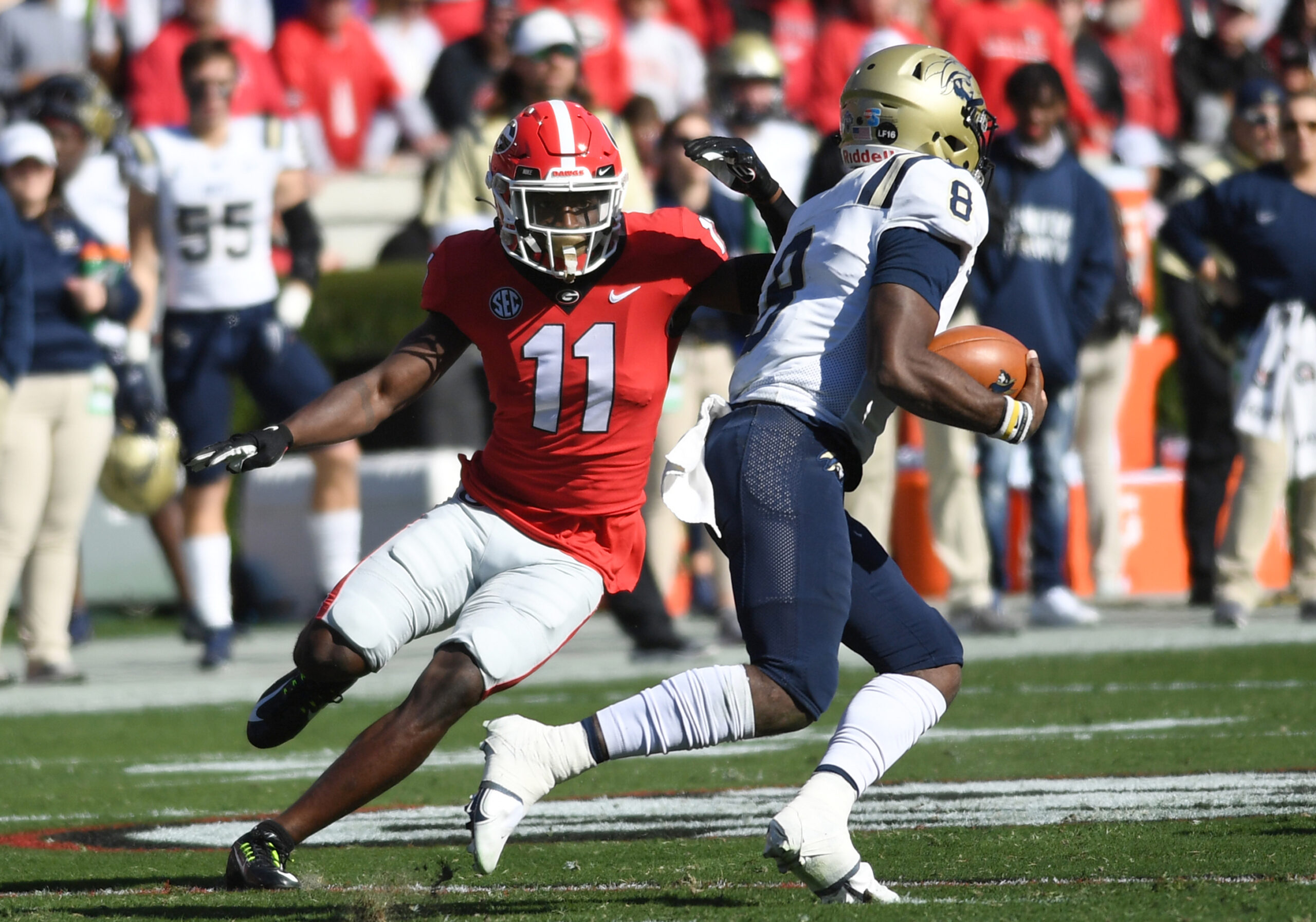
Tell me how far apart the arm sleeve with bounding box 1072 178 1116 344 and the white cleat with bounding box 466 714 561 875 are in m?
5.55

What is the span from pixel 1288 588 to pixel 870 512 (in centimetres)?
259

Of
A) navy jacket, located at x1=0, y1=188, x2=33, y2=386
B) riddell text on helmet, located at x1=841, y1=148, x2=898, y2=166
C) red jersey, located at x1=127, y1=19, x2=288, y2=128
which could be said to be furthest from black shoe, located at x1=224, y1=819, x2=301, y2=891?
red jersey, located at x1=127, y1=19, x2=288, y2=128

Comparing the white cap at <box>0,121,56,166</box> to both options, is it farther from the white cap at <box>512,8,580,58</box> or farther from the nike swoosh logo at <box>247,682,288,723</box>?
the nike swoosh logo at <box>247,682,288,723</box>

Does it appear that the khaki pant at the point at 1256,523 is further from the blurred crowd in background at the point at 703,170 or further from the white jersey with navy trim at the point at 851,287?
the white jersey with navy trim at the point at 851,287

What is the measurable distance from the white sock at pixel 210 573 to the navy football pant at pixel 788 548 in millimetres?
4887

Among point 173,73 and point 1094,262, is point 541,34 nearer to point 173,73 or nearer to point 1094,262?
point 1094,262

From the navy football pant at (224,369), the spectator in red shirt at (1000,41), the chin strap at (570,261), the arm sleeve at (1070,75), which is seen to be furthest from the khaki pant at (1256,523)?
the chin strap at (570,261)

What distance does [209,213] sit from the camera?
8.62m

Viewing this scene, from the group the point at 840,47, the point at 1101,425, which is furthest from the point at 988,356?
the point at 840,47

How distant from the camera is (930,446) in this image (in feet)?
28.9

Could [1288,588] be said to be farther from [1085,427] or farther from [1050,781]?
[1050,781]

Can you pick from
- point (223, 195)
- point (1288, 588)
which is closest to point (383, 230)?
point (223, 195)

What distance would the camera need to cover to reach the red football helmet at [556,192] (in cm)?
436

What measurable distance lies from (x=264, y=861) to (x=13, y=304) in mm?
4118
